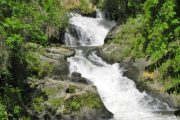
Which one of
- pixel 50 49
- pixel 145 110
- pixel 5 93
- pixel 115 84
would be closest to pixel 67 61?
pixel 50 49

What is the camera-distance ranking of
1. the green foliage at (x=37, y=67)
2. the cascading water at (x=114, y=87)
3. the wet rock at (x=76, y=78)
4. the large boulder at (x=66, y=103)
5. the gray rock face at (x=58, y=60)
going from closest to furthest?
the green foliage at (x=37, y=67)
the large boulder at (x=66, y=103)
the cascading water at (x=114, y=87)
the wet rock at (x=76, y=78)
the gray rock face at (x=58, y=60)

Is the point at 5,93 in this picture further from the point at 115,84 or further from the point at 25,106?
the point at 115,84

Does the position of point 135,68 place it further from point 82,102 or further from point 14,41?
point 14,41

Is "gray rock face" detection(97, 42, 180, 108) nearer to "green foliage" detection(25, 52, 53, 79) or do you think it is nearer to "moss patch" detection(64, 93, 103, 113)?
"moss patch" detection(64, 93, 103, 113)

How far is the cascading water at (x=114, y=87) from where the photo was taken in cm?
1799

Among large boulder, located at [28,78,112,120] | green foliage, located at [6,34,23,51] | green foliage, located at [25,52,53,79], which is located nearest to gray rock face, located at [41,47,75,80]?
green foliage, located at [25,52,53,79]

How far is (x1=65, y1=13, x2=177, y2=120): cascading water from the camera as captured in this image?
1799 centimetres

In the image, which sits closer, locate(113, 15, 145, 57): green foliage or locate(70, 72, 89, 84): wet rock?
locate(70, 72, 89, 84): wet rock

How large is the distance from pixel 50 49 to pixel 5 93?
30.0ft

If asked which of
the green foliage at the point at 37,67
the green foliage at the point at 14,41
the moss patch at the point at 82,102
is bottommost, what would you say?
the moss patch at the point at 82,102

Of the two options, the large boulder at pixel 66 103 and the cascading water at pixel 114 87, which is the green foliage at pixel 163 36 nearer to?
the cascading water at pixel 114 87

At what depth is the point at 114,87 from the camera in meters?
20.7

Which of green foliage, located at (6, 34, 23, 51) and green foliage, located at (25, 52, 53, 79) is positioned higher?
green foliage, located at (6, 34, 23, 51)

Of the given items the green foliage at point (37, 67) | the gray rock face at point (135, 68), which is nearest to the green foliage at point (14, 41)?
the green foliage at point (37, 67)
